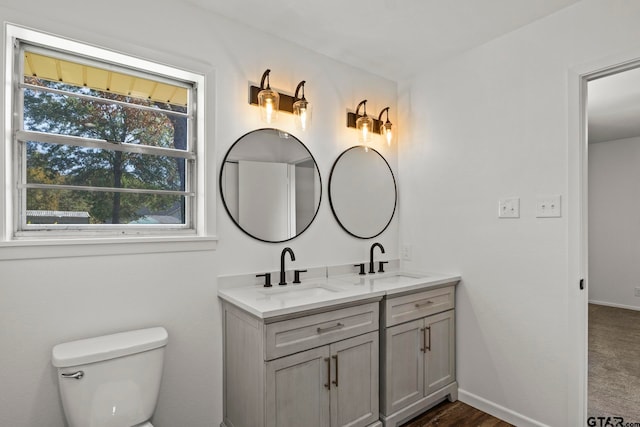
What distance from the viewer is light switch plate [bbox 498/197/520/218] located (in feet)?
7.09

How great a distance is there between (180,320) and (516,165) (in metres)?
2.18

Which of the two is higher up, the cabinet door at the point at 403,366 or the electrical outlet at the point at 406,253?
the electrical outlet at the point at 406,253

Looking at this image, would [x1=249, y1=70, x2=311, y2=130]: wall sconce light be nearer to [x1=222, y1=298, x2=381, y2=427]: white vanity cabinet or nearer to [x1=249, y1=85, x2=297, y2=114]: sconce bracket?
[x1=249, y1=85, x2=297, y2=114]: sconce bracket

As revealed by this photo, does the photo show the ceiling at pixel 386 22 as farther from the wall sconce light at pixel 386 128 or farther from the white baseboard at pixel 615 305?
the white baseboard at pixel 615 305

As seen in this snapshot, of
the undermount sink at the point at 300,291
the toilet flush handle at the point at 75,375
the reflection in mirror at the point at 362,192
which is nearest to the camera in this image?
the toilet flush handle at the point at 75,375

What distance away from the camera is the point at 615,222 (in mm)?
4938

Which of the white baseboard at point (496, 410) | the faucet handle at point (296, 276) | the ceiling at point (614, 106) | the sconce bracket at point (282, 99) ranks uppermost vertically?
the ceiling at point (614, 106)

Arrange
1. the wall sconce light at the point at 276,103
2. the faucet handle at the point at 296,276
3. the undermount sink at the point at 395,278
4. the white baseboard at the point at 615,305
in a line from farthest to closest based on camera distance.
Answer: the white baseboard at the point at 615,305, the undermount sink at the point at 395,278, the faucet handle at the point at 296,276, the wall sconce light at the point at 276,103

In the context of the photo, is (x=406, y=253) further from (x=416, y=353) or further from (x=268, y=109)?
(x=268, y=109)

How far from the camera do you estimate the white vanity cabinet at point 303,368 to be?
160 centimetres

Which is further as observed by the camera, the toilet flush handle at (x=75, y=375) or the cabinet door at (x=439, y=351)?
the cabinet door at (x=439, y=351)

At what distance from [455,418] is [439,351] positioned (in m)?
0.40

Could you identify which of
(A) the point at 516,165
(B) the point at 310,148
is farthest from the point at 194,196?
(A) the point at 516,165

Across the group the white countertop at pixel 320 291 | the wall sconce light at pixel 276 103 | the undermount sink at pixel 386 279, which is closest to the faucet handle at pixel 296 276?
the white countertop at pixel 320 291
